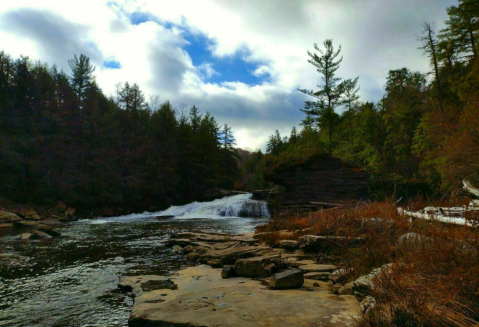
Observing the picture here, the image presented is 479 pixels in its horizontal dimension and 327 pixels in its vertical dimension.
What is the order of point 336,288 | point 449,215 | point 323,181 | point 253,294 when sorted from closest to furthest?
point 253,294 < point 336,288 < point 449,215 < point 323,181

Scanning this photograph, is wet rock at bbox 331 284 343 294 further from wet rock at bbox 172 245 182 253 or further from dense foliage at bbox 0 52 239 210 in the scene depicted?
dense foliage at bbox 0 52 239 210

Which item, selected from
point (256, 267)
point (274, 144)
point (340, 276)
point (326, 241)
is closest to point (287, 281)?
point (340, 276)

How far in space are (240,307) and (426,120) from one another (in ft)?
98.4

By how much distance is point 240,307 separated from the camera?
4156 millimetres

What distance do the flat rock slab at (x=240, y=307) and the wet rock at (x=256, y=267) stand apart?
1.86ft

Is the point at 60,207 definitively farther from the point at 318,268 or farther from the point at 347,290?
the point at 347,290

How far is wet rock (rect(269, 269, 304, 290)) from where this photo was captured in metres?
5.14

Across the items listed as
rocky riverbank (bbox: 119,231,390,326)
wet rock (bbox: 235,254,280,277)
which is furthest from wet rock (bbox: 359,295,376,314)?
wet rock (bbox: 235,254,280,277)

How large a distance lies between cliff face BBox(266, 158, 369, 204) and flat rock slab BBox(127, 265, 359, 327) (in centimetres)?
2200

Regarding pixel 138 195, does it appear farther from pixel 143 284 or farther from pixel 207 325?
pixel 207 325

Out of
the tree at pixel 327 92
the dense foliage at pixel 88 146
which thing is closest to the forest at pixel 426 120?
the tree at pixel 327 92

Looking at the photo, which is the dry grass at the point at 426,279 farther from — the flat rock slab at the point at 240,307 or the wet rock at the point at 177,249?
the wet rock at the point at 177,249

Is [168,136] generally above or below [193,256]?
above

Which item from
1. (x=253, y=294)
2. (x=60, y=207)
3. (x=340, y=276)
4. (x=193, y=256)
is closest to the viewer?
(x=253, y=294)
